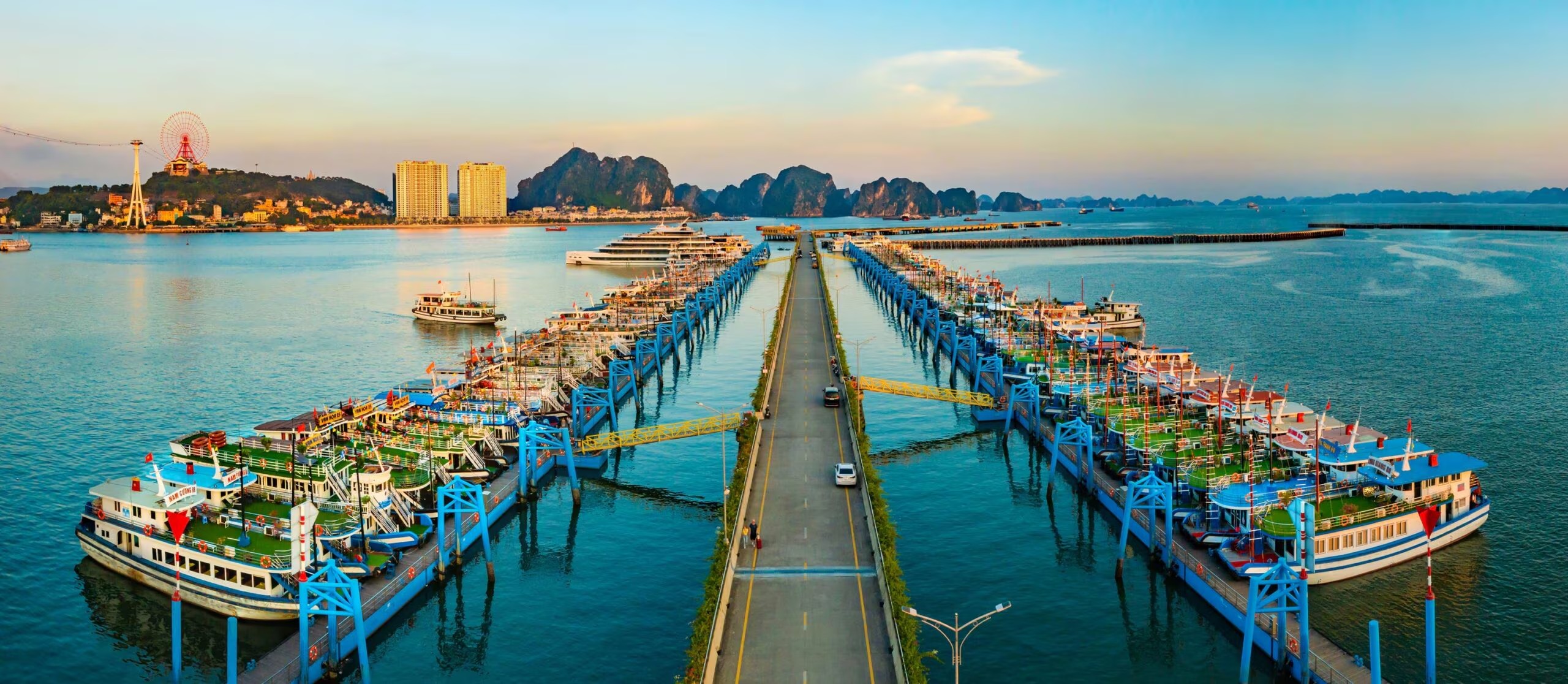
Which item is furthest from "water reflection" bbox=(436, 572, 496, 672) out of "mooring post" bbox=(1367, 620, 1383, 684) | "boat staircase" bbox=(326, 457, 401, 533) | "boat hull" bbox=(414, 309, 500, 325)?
"boat hull" bbox=(414, 309, 500, 325)

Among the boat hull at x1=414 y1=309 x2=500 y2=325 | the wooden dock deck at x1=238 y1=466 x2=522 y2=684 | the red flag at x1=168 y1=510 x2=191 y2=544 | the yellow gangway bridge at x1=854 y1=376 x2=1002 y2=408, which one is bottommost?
the wooden dock deck at x1=238 y1=466 x2=522 y2=684

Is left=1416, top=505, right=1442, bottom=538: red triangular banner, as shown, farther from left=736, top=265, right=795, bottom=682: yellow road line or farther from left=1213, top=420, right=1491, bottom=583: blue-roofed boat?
left=736, top=265, right=795, bottom=682: yellow road line

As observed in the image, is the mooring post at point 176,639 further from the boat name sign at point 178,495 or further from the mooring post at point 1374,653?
the mooring post at point 1374,653

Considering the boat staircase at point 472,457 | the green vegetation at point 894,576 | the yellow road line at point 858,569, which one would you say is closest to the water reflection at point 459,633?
the boat staircase at point 472,457

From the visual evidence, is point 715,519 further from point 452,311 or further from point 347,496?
point 452,311

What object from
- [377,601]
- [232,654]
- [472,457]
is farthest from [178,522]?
[472,457]
